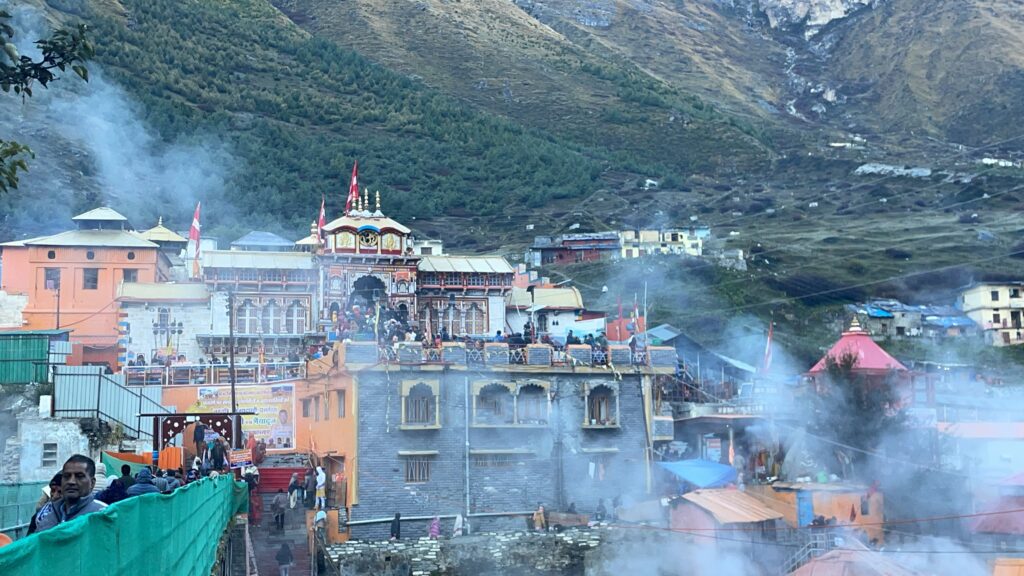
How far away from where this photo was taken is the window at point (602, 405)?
33.4 meters

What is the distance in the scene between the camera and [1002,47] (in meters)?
182

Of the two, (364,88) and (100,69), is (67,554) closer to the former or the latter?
(100,69)

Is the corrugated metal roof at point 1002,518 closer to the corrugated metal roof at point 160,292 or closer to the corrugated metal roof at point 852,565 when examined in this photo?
the corrugated metal roof at point 852,565

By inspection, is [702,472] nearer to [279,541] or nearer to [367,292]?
[279,541]

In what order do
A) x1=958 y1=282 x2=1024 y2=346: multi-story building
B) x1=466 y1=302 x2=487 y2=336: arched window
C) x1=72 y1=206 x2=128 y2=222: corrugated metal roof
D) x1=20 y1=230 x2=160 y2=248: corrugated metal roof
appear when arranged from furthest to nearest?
x1=958 y1=282 x2=1024 y2=346: multi-story building < x1=72 y1=206 x2=128 y2=222: corrugated metal roof < x1=466 y1=302 x2=487 y2=336: arched window < x1=20 y1=230 x2=160 y2=248: corrugated metal roof

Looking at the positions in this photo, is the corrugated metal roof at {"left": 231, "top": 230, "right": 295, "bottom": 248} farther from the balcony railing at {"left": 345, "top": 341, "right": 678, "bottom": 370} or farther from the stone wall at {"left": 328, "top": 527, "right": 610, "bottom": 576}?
the stone wall at {"left": 328, "top": 527, "right": 610, "bottom": 576}

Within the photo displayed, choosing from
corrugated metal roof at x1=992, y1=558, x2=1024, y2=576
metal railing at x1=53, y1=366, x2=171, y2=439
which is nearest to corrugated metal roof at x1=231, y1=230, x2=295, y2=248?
metal railing at x1=53, y1=366, x2=171, y2=439

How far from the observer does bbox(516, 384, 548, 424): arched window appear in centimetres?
3275

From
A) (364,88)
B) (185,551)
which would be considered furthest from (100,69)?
(185,551)

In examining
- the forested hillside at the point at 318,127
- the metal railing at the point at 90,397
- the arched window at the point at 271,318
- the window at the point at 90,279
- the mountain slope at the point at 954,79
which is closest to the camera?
the metal railing at the point at 90,397

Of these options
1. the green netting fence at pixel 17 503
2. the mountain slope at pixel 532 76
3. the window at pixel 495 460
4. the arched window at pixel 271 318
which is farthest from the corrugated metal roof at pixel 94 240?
the mountain slope at pixel 532 76

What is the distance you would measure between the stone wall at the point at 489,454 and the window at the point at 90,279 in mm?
19062

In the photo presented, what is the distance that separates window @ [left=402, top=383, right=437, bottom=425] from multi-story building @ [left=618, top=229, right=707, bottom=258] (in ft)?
184

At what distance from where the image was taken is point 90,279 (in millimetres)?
45688
